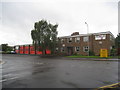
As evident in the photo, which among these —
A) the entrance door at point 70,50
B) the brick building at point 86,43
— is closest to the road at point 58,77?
the brick building at point 86,43

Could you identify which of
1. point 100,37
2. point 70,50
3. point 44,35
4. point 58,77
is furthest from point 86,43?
point 58,77

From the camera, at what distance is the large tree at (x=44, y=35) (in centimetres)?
2777

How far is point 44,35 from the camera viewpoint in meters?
27.9

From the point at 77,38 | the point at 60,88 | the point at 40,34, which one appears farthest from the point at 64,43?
the point at 60,88

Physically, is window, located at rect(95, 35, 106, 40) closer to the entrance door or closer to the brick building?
the brick building

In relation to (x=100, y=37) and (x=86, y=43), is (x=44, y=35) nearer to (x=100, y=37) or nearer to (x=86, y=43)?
(x=86, y=43)

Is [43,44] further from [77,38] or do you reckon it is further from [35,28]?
[77,38]

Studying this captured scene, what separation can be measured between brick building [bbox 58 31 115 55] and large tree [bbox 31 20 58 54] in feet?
19.1

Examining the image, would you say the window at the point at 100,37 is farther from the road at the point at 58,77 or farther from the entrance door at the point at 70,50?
the road at the point at 58,77

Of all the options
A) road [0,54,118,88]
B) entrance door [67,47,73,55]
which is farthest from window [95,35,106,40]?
road [0,54,118,88]

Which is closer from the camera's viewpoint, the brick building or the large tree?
the brick building

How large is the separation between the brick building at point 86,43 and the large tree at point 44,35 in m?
5.83

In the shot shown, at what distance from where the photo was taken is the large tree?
27.8m

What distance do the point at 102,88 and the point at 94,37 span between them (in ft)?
84.0
